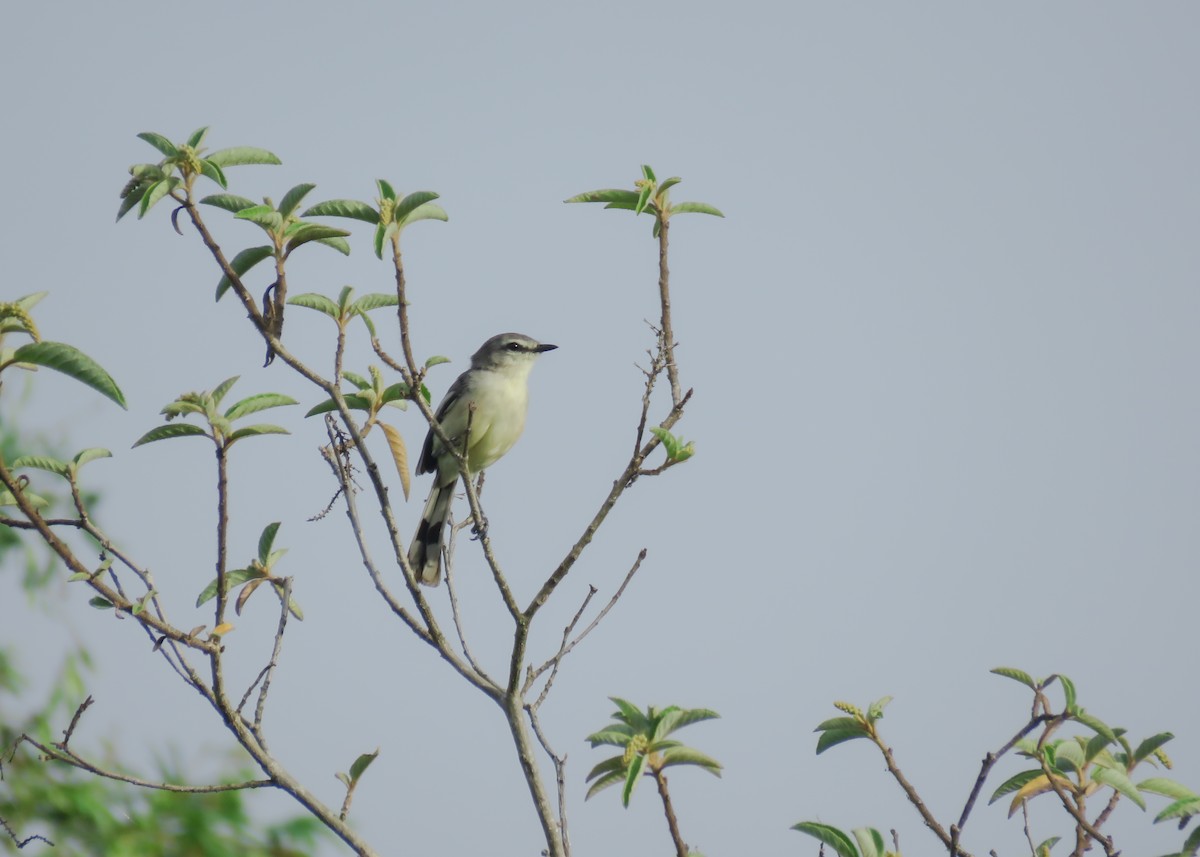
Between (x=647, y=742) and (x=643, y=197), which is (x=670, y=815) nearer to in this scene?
(x=647, y=742)

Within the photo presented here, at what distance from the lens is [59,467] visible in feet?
14.7

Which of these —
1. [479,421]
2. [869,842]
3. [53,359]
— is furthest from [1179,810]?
[479,421]

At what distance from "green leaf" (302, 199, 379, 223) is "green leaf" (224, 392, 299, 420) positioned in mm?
732

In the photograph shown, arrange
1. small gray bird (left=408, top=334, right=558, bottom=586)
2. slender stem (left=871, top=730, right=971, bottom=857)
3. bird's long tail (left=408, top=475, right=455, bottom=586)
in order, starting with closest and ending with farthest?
1. slender stem (left=871, top=730, right=971, bottom=857)
2. bird's long tail (left=408, top=475, right=455, bottom=586)
3. small gray bird (left=408, top=334, right=558, bottom=586)

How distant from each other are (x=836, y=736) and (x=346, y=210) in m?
2.71

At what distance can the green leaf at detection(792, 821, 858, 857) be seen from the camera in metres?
3.87

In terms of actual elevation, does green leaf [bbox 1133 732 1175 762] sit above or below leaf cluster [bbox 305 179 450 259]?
below

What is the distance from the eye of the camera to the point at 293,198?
15.4ft

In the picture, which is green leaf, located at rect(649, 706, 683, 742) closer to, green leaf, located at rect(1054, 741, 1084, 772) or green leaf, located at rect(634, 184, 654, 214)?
green leaf, located at rect(1054, 741, 1084, 772)

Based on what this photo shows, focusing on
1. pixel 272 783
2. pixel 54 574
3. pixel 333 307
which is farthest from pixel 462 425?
pixel 272 783

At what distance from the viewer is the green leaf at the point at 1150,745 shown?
4406 mm

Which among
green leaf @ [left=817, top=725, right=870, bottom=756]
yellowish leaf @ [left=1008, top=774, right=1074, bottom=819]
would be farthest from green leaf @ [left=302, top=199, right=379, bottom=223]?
yellowish leaf @ [left=1008, top=774, right=1074, bottom=819]

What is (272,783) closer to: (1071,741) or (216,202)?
(216,202)

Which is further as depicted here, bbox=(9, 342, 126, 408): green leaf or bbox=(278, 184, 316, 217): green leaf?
bbox=(278, 184, 316, 217): green leaf
